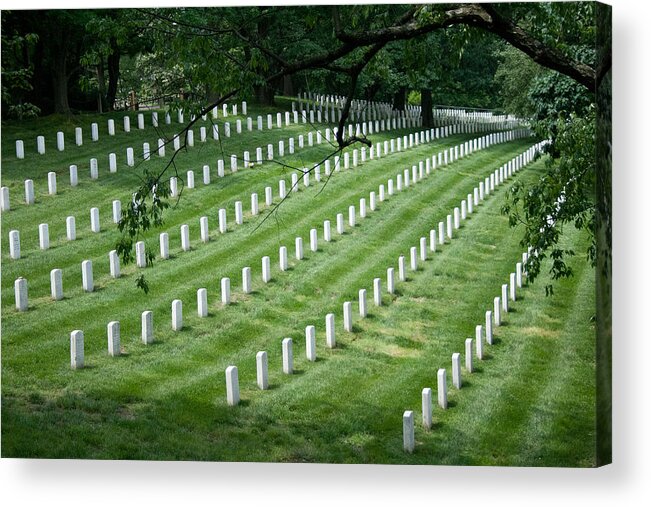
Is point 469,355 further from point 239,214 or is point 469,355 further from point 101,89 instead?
point 101,89

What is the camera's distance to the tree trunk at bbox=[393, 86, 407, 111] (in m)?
12.8

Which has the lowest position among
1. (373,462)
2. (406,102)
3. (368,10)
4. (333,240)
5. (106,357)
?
(373,462)

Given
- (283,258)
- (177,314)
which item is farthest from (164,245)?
(283,258)

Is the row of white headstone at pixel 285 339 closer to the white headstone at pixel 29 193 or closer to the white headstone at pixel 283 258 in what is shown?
the white headstone at pixel 283 258

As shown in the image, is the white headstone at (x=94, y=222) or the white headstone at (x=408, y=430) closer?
the white headstone at (x=408, y=430)

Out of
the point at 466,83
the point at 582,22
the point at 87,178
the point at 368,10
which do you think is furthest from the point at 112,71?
the point at 582,22

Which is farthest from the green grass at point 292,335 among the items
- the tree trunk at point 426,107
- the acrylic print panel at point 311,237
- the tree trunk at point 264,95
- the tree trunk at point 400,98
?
the tree trunk at point 400,98

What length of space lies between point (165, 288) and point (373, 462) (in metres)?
3.02

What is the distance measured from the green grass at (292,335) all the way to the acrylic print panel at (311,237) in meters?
0.02

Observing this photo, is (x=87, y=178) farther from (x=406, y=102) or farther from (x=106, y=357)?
(x=406, y=102)

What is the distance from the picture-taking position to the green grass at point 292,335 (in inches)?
461

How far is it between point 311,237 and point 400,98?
6.08 ft

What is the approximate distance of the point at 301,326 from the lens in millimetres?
12445

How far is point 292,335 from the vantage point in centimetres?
1235
